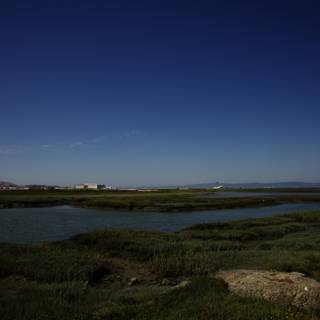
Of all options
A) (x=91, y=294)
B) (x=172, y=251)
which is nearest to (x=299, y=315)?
(x=91, y=294)

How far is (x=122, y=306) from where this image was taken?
11312 millimetres

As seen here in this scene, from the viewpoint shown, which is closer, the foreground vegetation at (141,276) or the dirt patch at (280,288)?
the foreground vegetation at (141,276)

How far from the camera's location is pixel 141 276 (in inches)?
731

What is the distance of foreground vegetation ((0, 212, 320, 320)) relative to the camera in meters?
10.6

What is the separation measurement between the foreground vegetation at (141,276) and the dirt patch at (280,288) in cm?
45

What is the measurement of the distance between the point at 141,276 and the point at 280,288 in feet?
27.4

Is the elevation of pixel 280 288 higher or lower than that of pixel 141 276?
higher

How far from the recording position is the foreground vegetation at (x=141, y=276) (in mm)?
10570

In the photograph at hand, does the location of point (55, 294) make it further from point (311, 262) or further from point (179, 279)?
point (311, 262)

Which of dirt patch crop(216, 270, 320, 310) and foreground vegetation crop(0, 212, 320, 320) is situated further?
dirt patch crop(216, 270, 320, 310)

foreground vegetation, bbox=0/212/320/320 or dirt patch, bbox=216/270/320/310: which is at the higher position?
dirt patch, bbox=216/270/320/310

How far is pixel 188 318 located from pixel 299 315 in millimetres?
2854

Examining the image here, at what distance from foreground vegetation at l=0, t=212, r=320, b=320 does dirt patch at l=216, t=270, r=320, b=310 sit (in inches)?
17.6

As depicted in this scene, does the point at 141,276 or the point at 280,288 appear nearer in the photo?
the point at 280,288
